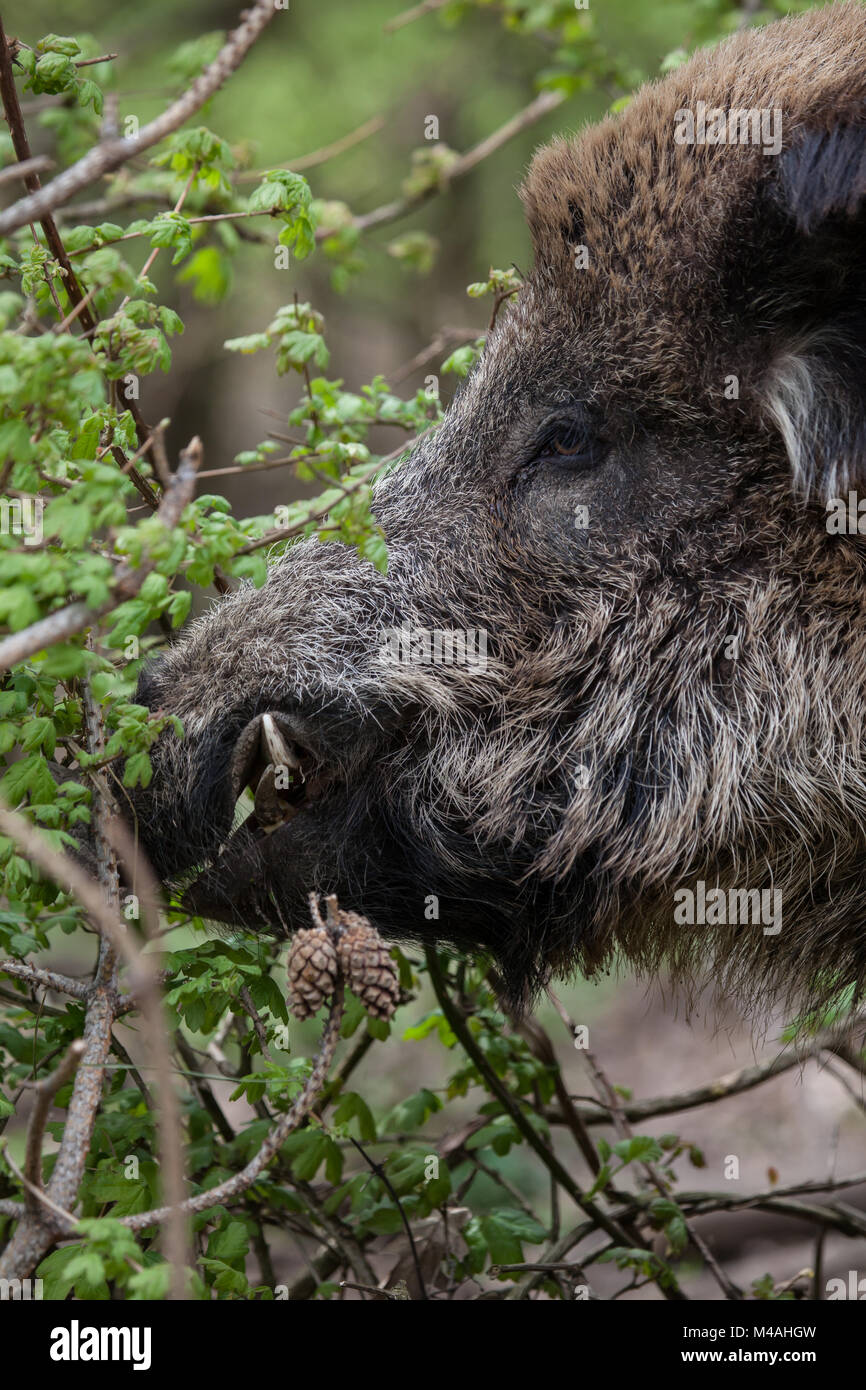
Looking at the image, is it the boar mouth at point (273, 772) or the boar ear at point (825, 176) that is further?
the boar mouth at point (273, 772)

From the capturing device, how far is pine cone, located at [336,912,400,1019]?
2.33 meters

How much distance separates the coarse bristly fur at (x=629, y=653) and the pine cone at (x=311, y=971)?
0.65m

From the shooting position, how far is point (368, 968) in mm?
2332

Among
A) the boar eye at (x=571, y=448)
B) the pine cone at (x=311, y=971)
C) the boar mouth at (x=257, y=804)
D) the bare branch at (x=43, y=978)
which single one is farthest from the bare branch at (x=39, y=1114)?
the boar eye at (x=571, y=448)

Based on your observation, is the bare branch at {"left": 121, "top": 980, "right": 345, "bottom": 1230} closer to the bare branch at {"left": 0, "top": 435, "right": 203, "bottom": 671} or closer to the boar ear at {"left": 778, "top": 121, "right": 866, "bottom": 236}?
the bare branch at {"left": 0, "top": 435, "right": 203, "bottom": 671}

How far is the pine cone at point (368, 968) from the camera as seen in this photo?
7.63 feet

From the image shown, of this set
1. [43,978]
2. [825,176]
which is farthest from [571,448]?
[43,978]

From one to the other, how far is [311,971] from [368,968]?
0.33ft

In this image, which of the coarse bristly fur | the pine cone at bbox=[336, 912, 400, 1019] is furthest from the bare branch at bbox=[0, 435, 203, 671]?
the coarse bristly fur

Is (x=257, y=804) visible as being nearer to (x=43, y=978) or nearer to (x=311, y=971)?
(x=43, y=978)

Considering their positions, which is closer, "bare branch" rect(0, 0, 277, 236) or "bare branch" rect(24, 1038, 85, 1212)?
"bare branch" rect(24, 1038, 85, 1212)

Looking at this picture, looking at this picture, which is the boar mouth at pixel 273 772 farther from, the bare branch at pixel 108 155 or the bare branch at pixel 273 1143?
the bare branch at pixel 108 155

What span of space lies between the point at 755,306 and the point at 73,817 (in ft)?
5.88
